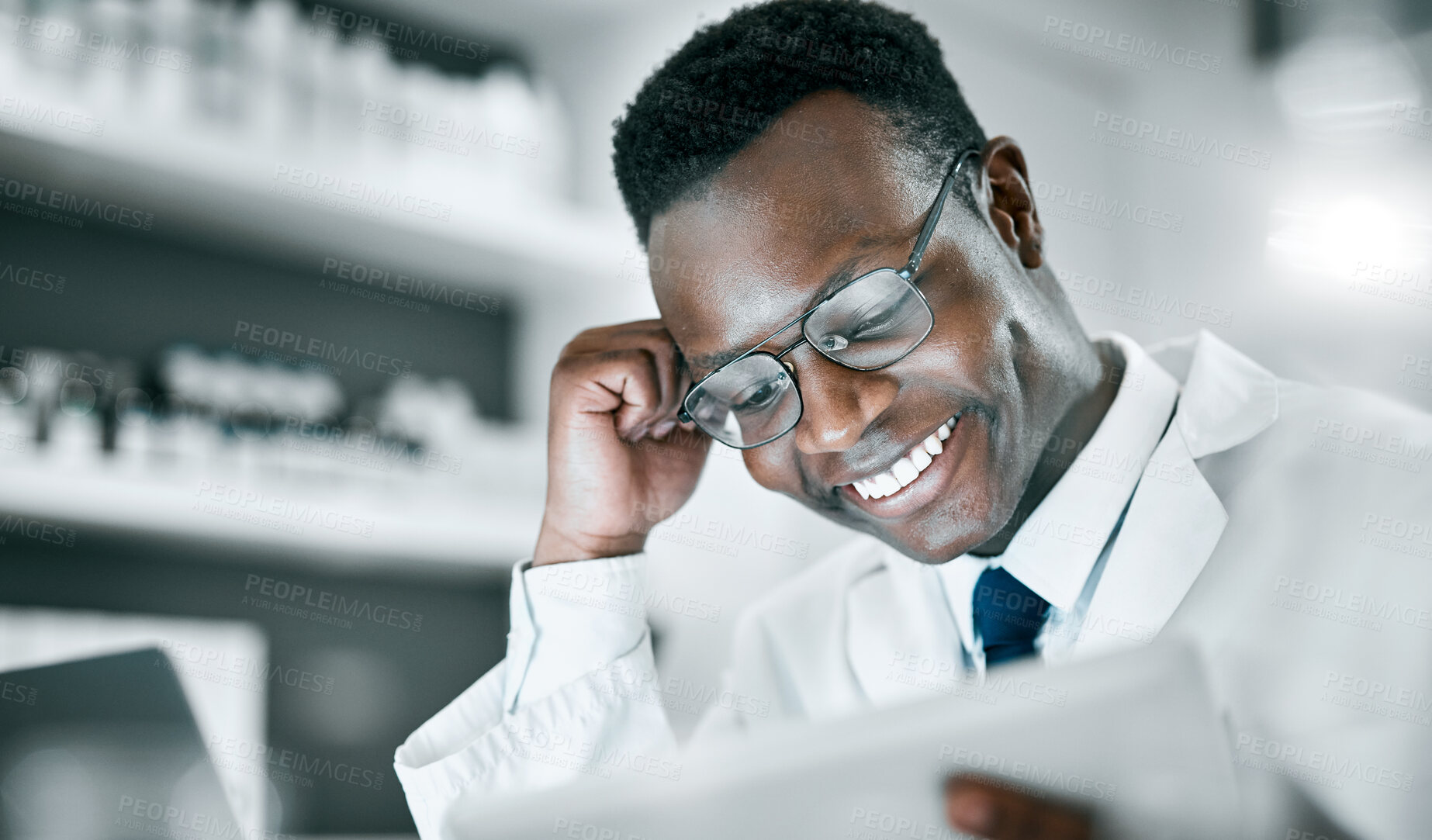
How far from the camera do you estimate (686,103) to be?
114cm

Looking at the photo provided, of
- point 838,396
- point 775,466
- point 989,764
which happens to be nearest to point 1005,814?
point 989,764

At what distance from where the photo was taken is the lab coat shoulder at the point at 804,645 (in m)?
1.41

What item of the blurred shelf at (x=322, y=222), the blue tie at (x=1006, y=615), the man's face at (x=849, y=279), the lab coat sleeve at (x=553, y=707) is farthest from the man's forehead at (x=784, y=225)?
the blurred shelf at (x=322, y=222)

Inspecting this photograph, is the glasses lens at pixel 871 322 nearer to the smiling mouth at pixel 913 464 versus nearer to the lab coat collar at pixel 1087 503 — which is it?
the smiling mouth at pixel 913 464

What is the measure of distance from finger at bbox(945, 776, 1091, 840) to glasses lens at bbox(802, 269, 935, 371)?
0.61 metres

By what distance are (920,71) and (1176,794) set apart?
0.95 m

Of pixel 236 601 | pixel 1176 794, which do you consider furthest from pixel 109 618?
pixel 1176 794

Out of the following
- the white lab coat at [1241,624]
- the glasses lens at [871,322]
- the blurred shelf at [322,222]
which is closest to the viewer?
the white lab coat at [1241,624]

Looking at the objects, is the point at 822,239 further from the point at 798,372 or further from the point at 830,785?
the point at 830,785

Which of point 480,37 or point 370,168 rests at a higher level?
point 480,37

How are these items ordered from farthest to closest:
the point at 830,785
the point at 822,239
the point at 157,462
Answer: the point at 157,462 < the point at 822,239 < the point at 830,785

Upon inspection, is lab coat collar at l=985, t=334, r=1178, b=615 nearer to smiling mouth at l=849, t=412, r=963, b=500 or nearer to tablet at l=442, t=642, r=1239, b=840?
smiling mouth at l=849, t=412, r=963, b=500

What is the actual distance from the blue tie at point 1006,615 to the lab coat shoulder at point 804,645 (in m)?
0.26

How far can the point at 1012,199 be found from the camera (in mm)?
1177
